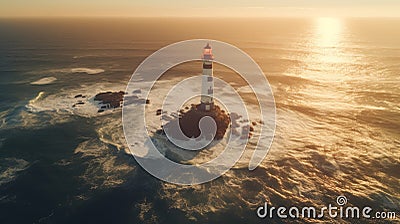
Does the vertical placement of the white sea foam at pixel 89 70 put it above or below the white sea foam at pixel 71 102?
above

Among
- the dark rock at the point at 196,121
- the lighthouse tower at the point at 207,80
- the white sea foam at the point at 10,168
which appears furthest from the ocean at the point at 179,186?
the lighthouse tower at the point at 207,80

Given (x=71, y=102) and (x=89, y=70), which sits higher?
(x=89, y=70)

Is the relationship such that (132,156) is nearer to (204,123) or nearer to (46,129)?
(204,123)

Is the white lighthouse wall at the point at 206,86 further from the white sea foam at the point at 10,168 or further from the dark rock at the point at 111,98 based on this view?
the white sea foam at the point at 10,168

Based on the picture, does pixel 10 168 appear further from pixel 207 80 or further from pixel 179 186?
pixel 207 80

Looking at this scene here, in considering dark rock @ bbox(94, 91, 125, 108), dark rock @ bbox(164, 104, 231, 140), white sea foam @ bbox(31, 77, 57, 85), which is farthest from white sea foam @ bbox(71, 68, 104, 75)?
dark rock @ bbox(164, 104, 231, 140)

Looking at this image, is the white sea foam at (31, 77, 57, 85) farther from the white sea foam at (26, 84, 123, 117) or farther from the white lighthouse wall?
the white lighthouse wall

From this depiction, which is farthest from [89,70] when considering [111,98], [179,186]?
[179,186]

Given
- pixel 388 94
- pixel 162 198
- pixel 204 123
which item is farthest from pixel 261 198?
pixel 388 94

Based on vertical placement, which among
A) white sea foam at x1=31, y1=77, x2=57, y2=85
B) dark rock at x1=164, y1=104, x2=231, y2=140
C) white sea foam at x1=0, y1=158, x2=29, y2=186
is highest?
white sea foam at x1=31, y1=77, x2=57, y2=85
